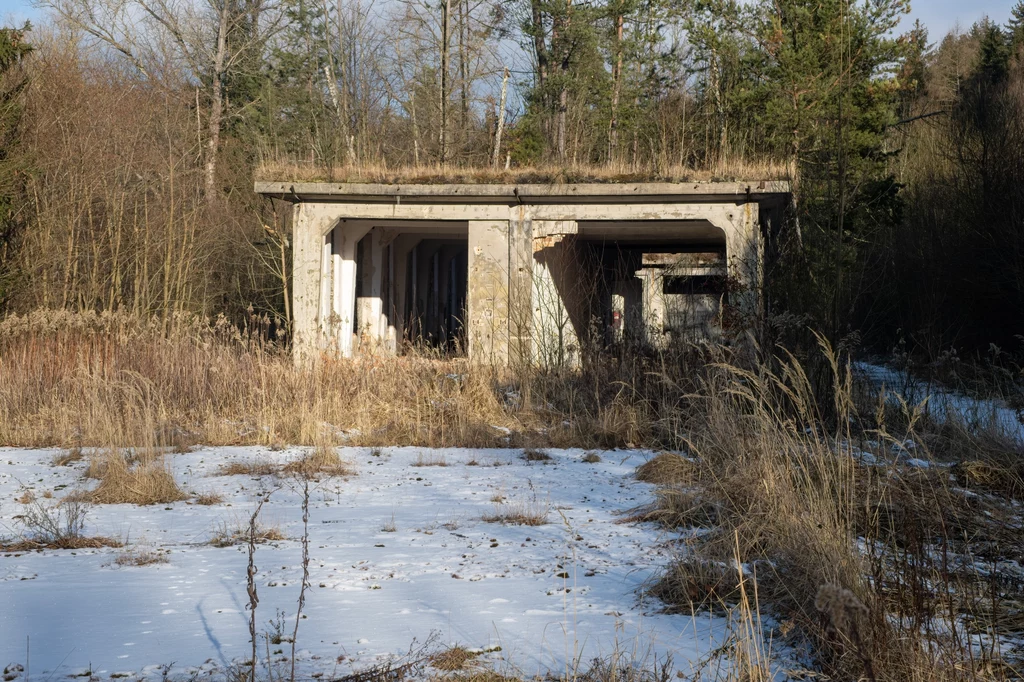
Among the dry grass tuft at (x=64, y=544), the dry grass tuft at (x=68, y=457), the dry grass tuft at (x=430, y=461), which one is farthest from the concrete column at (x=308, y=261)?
the dry grass tuft at (x=64, y=544)

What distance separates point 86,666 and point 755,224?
11.4 metres

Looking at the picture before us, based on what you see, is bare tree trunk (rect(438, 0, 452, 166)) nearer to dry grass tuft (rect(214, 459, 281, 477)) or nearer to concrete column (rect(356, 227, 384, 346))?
concrete column (rect(356, 227, 384, 346))

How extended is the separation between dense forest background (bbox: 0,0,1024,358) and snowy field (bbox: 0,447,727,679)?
5.03 meters

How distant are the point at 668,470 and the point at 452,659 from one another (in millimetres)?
3988

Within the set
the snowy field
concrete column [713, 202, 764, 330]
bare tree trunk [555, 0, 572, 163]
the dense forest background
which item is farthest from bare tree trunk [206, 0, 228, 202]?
the snowy field

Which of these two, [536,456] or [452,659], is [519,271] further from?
[452,659]

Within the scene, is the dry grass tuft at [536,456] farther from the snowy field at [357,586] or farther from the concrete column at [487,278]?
the concrete column at [487,278]

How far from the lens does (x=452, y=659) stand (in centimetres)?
359

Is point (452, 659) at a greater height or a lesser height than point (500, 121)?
lesser

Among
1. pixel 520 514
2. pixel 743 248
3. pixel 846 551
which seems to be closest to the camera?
pixel 846 551

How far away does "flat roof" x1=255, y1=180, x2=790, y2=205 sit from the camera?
13.3m

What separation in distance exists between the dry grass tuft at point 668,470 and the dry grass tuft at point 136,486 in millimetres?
3578

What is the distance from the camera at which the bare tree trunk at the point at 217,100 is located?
84.1 feet

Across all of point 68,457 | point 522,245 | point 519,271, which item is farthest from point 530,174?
point 68,457
